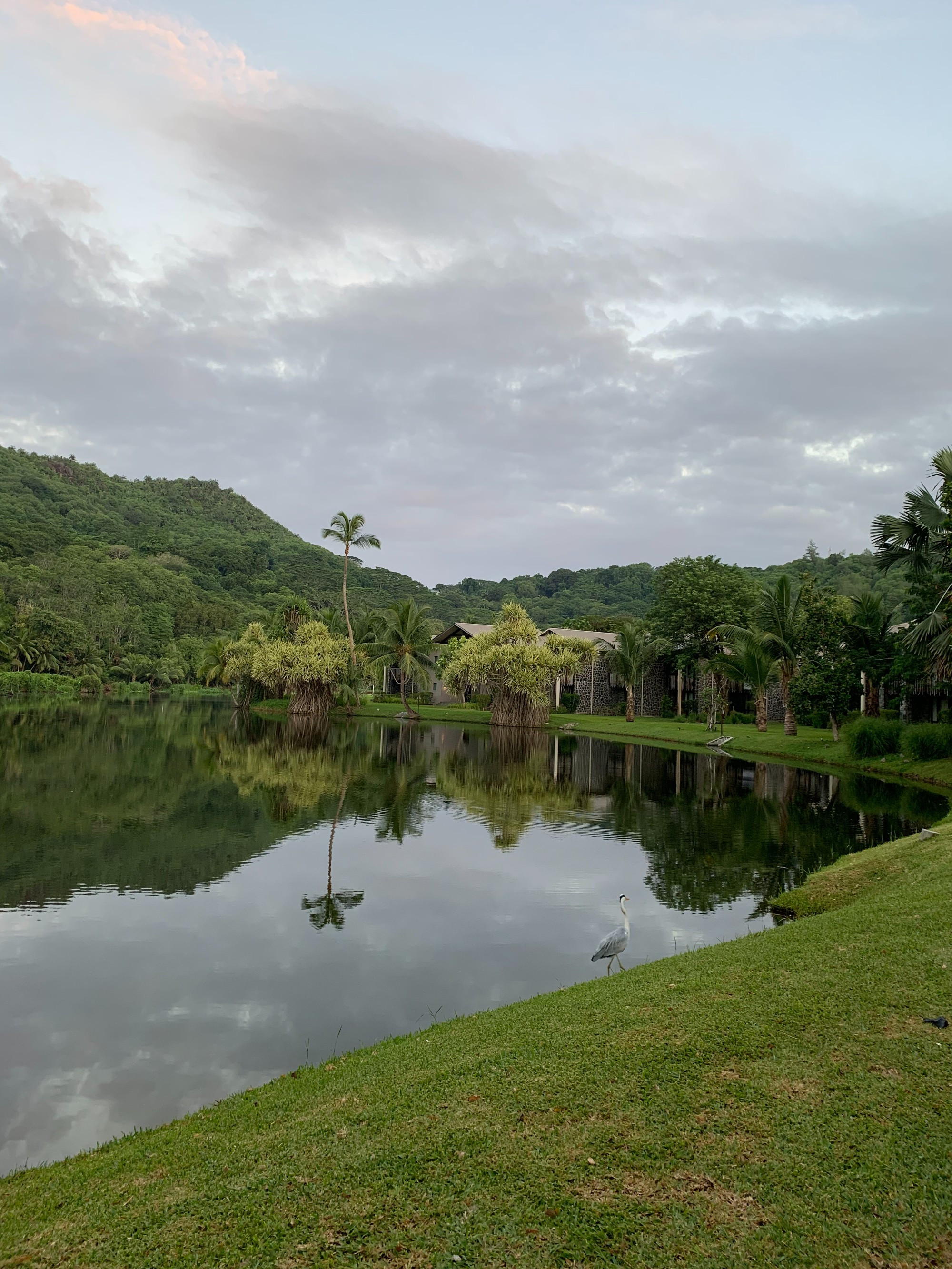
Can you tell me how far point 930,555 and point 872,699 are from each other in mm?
12565

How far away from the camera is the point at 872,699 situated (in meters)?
36.6

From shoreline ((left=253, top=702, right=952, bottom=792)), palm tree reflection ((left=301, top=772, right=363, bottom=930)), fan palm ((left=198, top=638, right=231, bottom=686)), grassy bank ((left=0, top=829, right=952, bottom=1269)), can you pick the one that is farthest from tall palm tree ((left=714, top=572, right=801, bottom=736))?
fan palm ((left=198, top=638, right=231, bottom=686))

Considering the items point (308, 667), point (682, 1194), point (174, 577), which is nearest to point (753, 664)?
point (308, 667)

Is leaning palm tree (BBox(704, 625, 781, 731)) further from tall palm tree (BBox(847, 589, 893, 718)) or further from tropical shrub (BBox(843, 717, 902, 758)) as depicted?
tropical shrub (BBox(843, 717, 902, 758))

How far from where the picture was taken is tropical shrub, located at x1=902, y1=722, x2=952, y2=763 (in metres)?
27.2

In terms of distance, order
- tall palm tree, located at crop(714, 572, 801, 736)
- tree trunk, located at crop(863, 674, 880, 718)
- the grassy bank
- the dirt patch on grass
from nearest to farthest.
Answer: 1. the grassy bank
2. the dirt patch on grass
3. tree trunk, located at crop(863, 674, 880, 718)
4. tall palm tree, located at crop(714, 572, 801, 736)

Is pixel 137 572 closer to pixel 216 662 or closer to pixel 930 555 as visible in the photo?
pixel 216 662

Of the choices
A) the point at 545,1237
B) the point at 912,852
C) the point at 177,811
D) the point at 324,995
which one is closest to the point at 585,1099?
the point at 545,1237

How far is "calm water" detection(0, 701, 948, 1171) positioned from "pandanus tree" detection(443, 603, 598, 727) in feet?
72.9

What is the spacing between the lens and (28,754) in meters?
30.6

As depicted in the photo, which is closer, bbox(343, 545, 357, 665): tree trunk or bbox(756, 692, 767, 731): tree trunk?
bbox(756, 692, 767, 731): tree trunk

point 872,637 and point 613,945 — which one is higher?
point 872,637

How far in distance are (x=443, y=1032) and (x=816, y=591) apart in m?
39.4

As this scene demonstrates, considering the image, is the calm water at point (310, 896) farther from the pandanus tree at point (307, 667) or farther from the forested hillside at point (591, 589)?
the forested hillside at point (591, 589)
